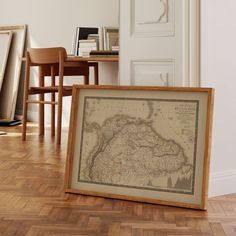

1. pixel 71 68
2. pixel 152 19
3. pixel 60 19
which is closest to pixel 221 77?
pixel 152 19

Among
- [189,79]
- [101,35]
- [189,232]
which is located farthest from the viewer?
[101,35]

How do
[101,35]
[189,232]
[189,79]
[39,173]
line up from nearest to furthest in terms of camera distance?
[189,232], [189,79], [39,173], [101,35]

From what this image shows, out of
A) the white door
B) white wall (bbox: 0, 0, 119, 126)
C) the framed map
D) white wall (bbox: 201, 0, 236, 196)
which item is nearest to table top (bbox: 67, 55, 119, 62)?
white wall (bbox: 0, 0, 119, 126)

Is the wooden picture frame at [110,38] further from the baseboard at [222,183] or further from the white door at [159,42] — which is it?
the baseboard at [222,183]

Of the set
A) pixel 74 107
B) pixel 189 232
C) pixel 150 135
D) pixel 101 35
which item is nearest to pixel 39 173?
pixel 74 107

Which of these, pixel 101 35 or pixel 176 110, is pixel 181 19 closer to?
pixel 176 110

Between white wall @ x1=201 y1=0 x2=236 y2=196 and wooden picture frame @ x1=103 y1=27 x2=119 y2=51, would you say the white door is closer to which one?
white wall @ x1=201 y1=0 x2=236 y2=196

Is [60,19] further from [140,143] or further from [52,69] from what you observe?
[140,143]
